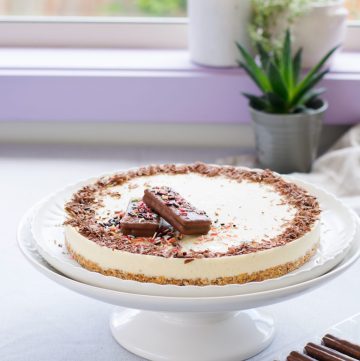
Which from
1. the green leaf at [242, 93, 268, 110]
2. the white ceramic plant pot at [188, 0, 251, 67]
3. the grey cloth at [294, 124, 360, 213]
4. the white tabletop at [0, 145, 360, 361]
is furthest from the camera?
the white ceramic plant pot at [188, 0, 251, 67]

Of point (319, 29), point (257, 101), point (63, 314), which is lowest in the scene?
point (63, 314)

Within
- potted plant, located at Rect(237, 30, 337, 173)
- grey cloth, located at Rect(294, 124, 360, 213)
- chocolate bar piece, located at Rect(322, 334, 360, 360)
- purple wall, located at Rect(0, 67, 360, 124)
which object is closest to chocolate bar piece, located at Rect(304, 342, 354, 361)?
chocolate bar piece, located at Rect(322, 334, 360, 360)

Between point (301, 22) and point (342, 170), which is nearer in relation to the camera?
point (342, 170)

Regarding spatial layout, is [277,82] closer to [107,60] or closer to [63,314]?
[107,60]

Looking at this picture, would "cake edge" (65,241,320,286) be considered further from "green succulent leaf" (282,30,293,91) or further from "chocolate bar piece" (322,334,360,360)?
"green succulent leaf" (282,30,293,91)

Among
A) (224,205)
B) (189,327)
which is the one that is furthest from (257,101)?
(189,327)

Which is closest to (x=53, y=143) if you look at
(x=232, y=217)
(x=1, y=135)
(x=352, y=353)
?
(x=1, y=135)

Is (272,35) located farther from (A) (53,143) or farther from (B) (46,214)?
(B) (46,214)
